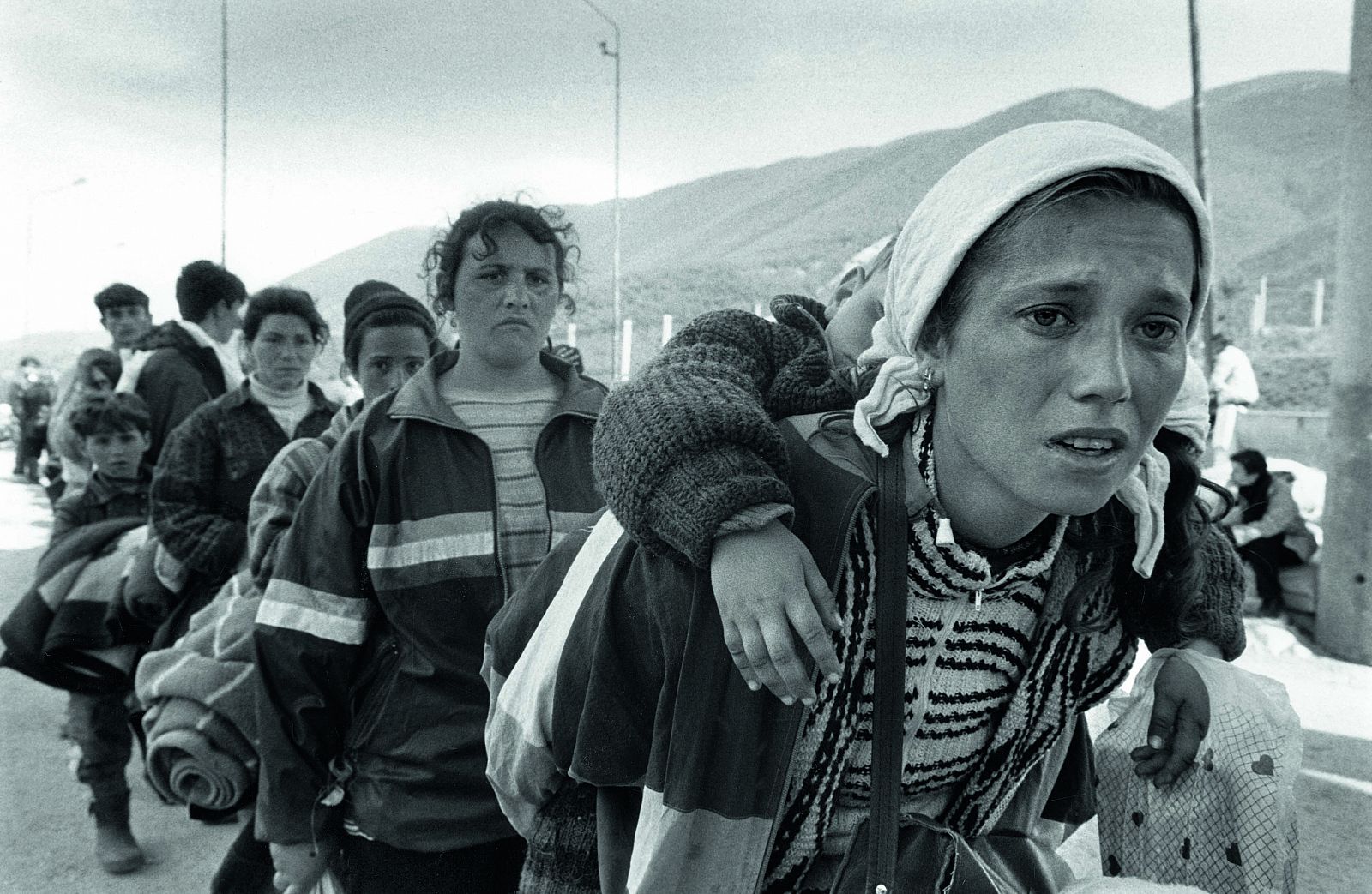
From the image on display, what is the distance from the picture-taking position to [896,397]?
3.98ft

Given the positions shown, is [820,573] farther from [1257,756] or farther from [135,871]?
[135,871]

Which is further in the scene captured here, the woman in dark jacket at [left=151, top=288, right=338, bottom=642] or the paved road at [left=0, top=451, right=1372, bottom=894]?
the paved road at [left=0, top=451, right=1372, bottom=894]

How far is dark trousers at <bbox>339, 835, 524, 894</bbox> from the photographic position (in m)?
2.21

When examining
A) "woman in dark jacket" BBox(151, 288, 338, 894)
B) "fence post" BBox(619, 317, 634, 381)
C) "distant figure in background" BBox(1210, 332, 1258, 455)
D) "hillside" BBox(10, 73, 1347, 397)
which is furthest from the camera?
"hillside" BBox(10, 73, 1347, 397)

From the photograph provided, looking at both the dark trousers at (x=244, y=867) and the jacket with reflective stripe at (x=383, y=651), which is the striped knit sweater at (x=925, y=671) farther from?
the dark trousers at (x=244, y=867)

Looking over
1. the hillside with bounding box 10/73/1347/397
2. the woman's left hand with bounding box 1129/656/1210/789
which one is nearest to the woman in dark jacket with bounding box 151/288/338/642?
the woman's left hand with bounding box 1129/656/1210/789

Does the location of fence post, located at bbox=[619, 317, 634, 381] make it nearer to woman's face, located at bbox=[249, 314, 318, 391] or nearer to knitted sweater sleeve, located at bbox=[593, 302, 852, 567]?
woman's face, located at bbox=[249, 314, 318, 391]

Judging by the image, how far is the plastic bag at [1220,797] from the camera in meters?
1.33

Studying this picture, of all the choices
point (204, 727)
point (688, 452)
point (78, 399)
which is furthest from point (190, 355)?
point (688, 452)

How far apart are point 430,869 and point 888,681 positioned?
144 cm

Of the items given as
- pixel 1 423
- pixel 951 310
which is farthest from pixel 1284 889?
pixel 1 423

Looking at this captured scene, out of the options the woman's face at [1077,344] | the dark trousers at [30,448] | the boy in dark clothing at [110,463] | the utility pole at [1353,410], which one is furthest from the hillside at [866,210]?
the woman's face at [1077,344]

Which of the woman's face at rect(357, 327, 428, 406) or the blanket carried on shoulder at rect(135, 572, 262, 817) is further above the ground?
the woman's face at rect(357, 327, 428, 406)

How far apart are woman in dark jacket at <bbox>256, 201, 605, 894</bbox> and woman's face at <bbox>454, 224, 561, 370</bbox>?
236mm
